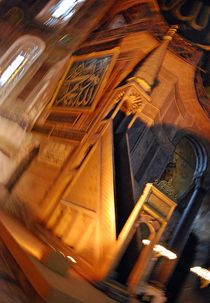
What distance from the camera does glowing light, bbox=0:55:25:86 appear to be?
8.59 meters

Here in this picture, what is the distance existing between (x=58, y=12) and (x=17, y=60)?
2086 mm

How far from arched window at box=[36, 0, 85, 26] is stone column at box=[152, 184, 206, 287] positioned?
6.36 metres

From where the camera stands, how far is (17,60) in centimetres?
→ 884

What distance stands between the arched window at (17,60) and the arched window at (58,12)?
77 cm

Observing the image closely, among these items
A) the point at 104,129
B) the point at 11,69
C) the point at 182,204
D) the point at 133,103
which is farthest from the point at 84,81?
the point at 182,204

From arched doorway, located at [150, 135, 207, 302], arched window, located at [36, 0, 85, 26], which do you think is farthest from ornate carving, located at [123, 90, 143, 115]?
arched window, located at [36, 0, 85, 26]

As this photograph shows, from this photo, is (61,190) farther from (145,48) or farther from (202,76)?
(202,76)

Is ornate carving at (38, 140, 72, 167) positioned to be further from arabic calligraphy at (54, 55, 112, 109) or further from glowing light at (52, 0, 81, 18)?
glowing light at (52, 0, 81, 18)

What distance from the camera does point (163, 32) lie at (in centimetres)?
730

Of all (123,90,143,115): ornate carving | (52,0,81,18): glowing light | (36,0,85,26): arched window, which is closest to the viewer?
(123,90,143,115): ornate carving

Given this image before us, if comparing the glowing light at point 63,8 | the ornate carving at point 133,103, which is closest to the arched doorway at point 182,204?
the ornate carving at point 133,103

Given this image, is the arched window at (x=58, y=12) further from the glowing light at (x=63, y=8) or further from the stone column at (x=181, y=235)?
the stone column at (x=181, y=235)

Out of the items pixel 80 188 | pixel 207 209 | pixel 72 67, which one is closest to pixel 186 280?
pixel 207 209

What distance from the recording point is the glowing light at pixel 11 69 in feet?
28.2
